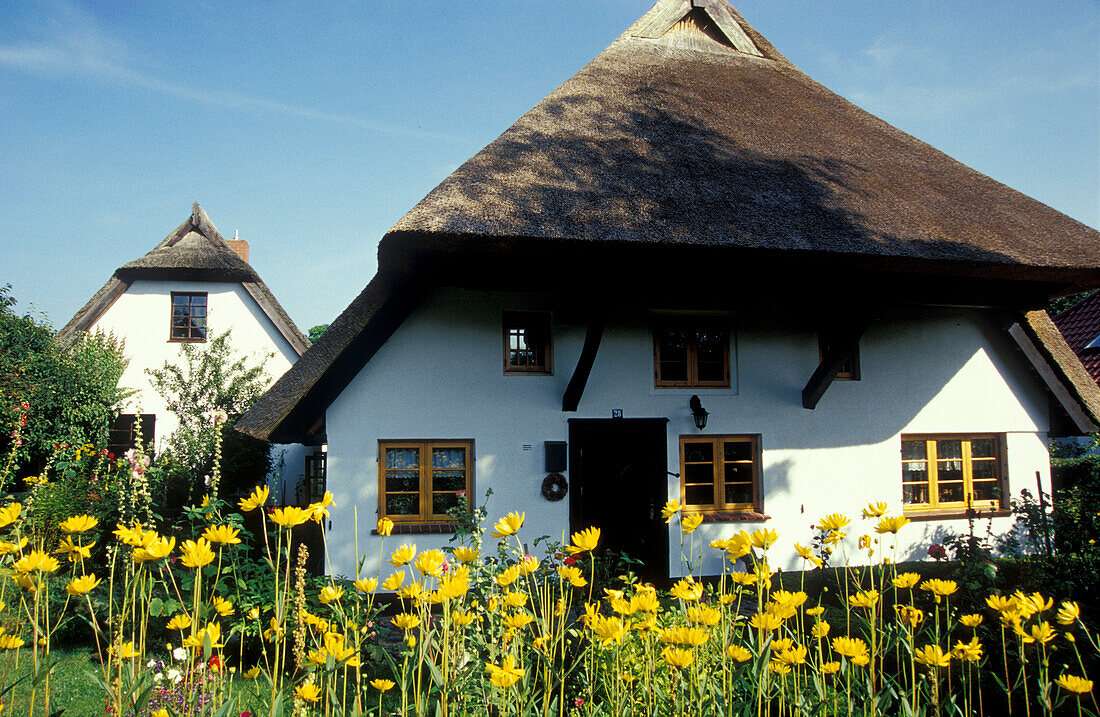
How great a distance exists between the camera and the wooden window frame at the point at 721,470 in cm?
701

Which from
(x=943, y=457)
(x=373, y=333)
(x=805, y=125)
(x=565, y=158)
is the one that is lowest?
(x=943, y=457)

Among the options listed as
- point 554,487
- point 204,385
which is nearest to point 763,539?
point 554,487

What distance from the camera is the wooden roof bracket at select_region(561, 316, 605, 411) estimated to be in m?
6.07

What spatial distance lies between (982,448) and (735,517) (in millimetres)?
3425

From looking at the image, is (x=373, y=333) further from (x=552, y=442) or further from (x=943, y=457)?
(x=943, y=457)

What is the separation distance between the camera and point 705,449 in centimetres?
711

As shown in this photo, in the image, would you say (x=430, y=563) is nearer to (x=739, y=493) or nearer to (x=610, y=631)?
(x=610, y=631)

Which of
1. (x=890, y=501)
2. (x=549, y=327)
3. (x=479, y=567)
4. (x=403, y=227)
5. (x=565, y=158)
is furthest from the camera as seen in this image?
(x=890, y=501)

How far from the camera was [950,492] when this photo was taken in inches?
300

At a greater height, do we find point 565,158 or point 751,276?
point 565,158

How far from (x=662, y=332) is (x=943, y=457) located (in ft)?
12.4

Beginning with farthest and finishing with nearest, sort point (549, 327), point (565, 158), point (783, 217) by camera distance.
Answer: point (549, 327)
point (565, 158)
point (783, 217)

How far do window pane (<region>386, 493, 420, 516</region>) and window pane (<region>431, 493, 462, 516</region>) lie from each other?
0.16 meters

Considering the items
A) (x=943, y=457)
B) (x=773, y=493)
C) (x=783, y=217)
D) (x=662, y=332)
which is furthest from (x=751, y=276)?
(x=943, y=457)
